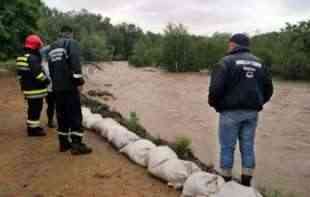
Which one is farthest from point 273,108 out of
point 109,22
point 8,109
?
point 109,22

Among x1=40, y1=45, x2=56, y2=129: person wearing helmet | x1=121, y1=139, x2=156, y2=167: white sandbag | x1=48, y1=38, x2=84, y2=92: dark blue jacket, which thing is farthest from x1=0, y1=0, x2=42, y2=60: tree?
x1=121, y1=139, x2=156, y2=167: white sandbag

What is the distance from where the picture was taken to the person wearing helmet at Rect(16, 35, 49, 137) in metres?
5.15

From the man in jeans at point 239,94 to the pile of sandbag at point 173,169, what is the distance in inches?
13.5

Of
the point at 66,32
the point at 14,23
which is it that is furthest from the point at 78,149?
the point at 14,23

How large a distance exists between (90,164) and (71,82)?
3.61 ft

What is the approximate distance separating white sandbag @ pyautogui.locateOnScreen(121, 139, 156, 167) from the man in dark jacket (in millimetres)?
647

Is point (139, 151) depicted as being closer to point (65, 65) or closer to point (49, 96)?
point (65, 65)

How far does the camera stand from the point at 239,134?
3701 millimetres

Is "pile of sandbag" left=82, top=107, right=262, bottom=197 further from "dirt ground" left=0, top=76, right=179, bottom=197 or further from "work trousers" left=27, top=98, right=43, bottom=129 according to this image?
"work trousers" left=27, top=98, right=43, bottom=129

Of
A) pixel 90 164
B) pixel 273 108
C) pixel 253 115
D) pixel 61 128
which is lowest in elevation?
pixel 273 108

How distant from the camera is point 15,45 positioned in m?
16.3

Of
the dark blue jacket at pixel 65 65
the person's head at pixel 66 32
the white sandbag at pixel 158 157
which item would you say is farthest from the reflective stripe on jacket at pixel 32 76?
the white sandbag at pixel 158 157

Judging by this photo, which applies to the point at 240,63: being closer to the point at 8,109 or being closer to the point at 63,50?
the point at 63,50

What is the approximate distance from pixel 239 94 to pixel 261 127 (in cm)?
738
